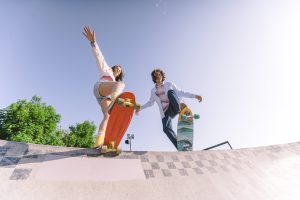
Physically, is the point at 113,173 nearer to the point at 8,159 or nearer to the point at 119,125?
the point at 119,125

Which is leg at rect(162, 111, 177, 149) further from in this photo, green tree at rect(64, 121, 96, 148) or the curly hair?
green tree at rect(64, 121, 96, 148)

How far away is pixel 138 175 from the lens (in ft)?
12.8

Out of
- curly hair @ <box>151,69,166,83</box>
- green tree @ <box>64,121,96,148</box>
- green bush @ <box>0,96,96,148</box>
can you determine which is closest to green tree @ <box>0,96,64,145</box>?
green bush @ <box>0,96,96,148</box>

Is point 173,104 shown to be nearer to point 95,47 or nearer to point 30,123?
point 95,47

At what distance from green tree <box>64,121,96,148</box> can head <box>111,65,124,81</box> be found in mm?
29389

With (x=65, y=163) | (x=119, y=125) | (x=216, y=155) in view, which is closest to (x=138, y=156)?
(x=119, y=125)

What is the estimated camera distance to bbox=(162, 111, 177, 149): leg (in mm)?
5877

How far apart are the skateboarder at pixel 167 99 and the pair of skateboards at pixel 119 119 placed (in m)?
1.14

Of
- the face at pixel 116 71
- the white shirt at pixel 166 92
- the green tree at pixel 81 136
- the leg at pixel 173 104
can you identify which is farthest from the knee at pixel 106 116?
the green tree at pixel 81 136

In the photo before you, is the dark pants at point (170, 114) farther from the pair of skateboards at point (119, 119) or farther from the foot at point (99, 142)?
the foot at point (99, 142)

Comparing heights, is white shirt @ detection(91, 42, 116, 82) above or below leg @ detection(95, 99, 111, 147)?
above

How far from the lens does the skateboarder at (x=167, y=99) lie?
5992 mm

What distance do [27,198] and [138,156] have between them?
6.97 feet

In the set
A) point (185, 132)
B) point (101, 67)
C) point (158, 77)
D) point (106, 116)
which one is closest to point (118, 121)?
point (106, 116)
